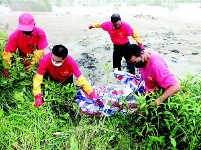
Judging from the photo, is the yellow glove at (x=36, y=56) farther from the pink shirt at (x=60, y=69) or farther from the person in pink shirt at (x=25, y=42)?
the pink shirt at (x=60, y=69)

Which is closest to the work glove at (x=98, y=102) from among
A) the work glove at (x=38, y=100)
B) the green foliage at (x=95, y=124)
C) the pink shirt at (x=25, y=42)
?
the green foliage at (x=95, y=124)

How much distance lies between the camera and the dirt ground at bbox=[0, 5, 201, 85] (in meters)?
6.89

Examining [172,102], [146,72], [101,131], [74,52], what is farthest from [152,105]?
[74,52]

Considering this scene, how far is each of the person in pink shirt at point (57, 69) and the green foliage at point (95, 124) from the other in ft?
0.37

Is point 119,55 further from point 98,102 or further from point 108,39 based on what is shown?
point 108,39

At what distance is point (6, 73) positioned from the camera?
427 cm

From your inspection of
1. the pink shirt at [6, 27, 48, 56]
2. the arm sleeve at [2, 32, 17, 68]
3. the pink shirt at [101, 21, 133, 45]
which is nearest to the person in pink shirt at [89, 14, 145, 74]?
the pink shirt at [101, 21, 133, 45]

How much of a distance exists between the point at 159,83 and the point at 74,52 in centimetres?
488

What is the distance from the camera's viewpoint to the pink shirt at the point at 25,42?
4.33 metres

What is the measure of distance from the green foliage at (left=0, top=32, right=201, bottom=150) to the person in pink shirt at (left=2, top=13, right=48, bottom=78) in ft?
0.94

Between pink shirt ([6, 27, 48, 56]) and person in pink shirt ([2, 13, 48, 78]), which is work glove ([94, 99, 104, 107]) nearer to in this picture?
person in pink shirt ([2, 13, 48, 78])

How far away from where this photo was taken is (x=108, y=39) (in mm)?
9336

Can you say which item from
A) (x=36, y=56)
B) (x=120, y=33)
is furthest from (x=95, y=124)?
(x=120, y=33)

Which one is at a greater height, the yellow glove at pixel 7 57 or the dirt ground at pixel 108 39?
the yellow glove at pixel 7 57
